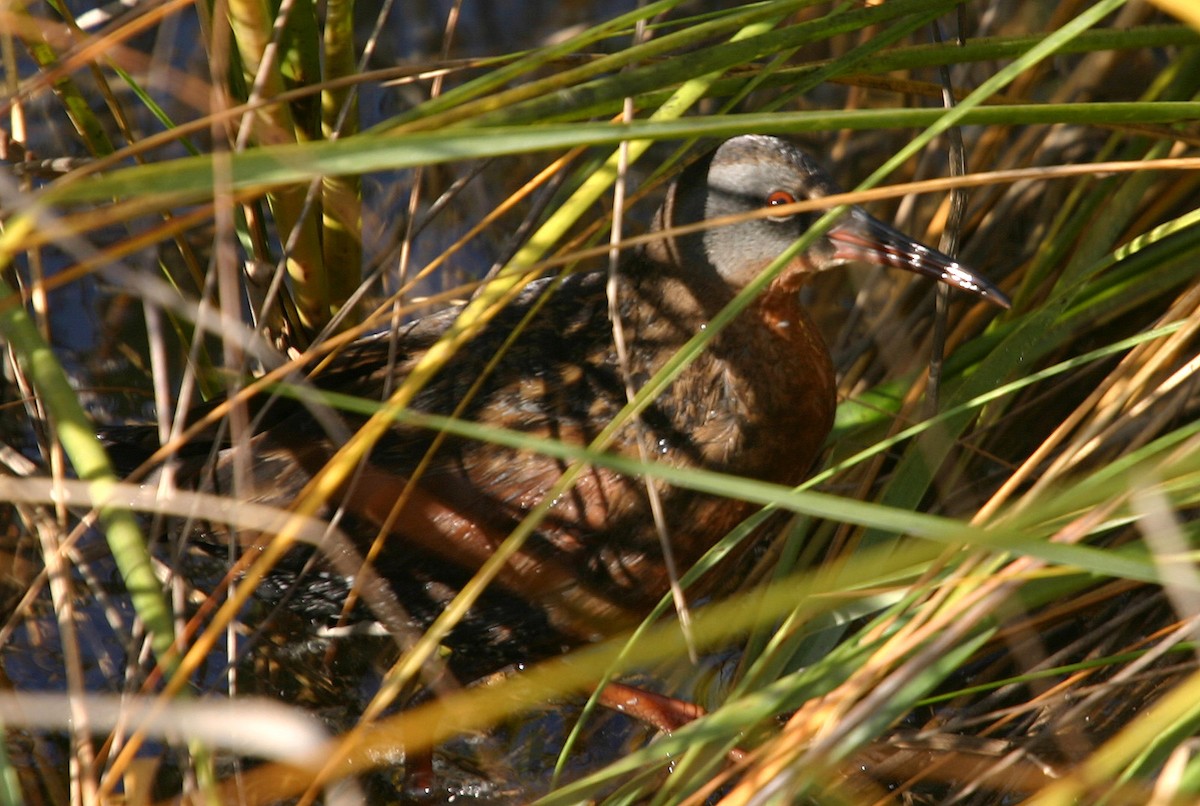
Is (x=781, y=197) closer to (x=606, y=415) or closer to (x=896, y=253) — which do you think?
(x=896, y=253)

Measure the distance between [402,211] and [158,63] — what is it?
1.62 metres

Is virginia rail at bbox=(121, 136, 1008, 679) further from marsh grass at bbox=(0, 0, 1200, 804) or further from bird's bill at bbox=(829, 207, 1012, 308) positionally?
marsh grass at bbox=(0, 0, 1200, 804)

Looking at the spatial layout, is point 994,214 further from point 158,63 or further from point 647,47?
point 158,63

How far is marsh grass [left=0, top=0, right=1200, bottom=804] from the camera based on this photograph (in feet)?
4.02

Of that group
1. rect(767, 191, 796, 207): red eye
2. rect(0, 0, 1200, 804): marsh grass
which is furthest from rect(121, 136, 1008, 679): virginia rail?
rect(0, 0, 1200, 804): marsh grass

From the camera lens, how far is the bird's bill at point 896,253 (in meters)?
2.08

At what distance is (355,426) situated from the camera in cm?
219

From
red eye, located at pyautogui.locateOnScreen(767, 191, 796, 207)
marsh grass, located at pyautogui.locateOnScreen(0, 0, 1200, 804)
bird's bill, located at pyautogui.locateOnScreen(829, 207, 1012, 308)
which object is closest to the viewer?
marsh grass, located at pyautogui.locateOnScreen(0, 0, 1200, 804)

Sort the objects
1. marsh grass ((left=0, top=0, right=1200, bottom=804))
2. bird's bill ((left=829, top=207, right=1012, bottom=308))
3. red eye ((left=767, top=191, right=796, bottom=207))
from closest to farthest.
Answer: marsh grass ((left=0, top=0, right=1200, bottom=804)), bird's bill ((left=829, top=207, right=1012, bottom=308)), red eye ((left=767, top=191, right=796, bottom=207))

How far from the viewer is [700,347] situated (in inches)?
58.7

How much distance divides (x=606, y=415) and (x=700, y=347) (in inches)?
28.1

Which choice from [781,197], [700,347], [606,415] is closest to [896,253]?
[781,197]

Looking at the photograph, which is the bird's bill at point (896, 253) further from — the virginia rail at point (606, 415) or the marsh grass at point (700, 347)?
the marsh grass at point (700, 347)

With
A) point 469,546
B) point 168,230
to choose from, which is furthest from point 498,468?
point 168,230
